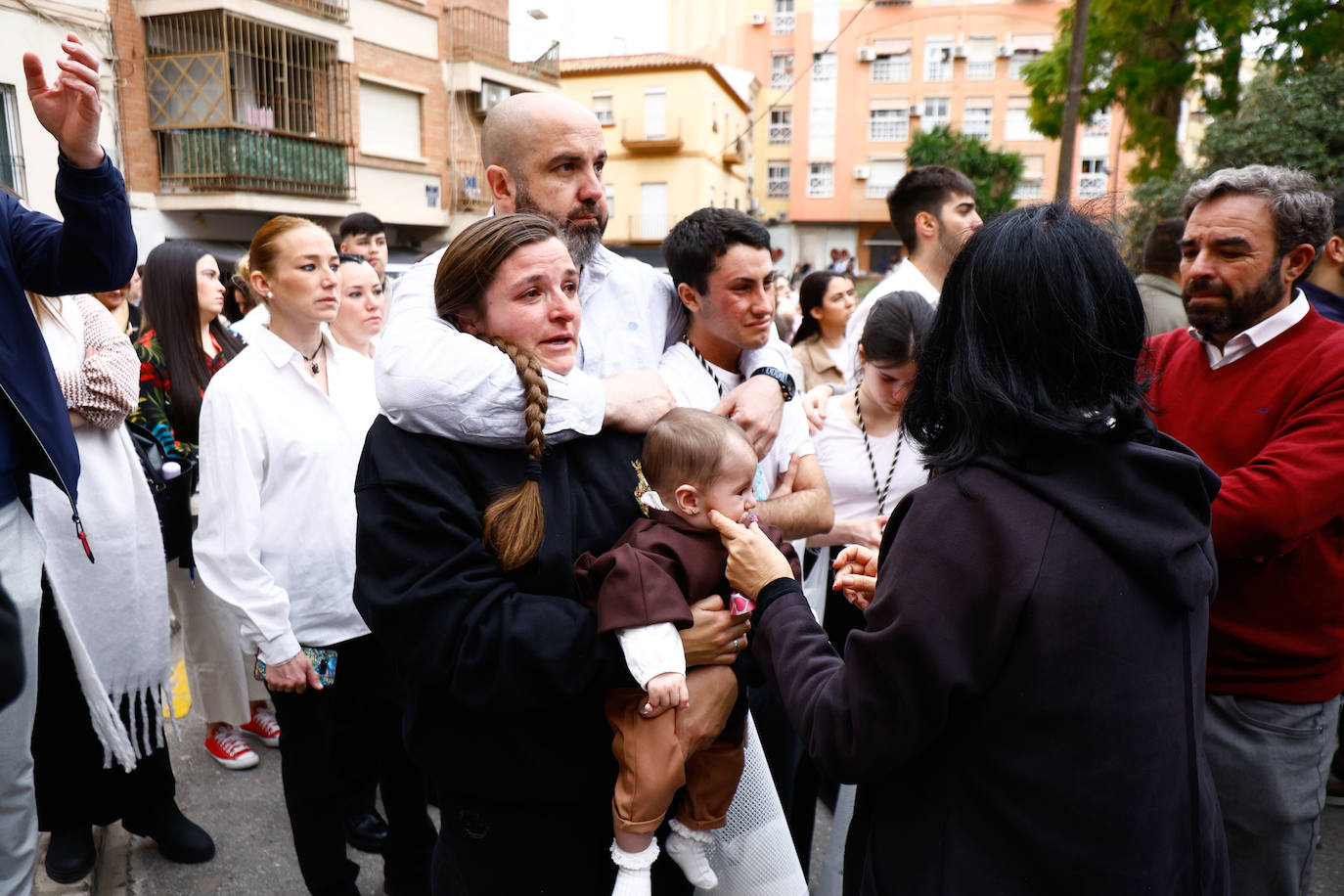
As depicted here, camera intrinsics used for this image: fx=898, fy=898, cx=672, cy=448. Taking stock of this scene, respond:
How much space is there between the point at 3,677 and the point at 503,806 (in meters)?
1.25

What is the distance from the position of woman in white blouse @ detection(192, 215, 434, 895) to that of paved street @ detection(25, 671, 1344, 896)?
387 millimetres

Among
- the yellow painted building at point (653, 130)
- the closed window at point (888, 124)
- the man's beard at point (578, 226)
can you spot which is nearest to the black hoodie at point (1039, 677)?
the man's beard at point (578, 226)

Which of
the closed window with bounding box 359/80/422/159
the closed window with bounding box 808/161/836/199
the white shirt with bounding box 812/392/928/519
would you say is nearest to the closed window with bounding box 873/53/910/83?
the closed window with bounding box 808/161/836/199

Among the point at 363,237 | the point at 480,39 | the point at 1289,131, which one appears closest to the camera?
the point at 363,237

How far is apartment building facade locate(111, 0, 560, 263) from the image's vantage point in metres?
14.8

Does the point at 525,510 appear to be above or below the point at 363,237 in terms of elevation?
below

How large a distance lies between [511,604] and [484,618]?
56 mm

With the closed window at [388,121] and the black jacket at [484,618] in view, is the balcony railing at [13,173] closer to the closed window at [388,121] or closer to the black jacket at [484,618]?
the closed window at [388,121]

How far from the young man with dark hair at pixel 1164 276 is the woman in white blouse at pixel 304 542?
3.87m

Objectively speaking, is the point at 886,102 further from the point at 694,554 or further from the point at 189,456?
the point at 694,554

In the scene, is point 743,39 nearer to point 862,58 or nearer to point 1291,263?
point 862,58

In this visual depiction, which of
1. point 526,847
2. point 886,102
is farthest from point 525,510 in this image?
point 886,102

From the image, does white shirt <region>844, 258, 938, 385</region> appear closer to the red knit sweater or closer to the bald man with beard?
the bald man with beard

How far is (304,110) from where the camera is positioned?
16.8 metres
